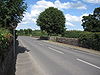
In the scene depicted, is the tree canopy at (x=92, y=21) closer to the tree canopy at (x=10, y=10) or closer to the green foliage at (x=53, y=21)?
the green foliage at (x=53, y=21)

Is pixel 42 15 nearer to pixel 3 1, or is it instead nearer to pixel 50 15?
pixel 50 15

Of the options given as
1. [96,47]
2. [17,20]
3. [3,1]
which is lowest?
[96,47]

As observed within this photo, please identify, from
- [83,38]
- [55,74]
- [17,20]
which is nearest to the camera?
[55,74]

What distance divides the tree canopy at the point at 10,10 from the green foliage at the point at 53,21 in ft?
132

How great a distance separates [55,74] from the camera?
9.74m

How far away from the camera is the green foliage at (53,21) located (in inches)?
2319

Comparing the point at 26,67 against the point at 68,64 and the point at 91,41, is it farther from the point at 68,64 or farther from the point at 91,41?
the point at 91,41

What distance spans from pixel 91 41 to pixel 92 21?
39622 mm

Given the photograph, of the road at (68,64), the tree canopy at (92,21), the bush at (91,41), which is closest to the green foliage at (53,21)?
the tree canopy at (92,21)

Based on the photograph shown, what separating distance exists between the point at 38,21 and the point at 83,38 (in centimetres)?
3422

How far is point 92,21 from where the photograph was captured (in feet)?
214

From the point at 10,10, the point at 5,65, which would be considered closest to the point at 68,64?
the point at 5,65

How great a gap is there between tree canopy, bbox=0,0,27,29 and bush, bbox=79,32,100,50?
38.0ft

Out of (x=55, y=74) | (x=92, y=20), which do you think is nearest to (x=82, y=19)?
(x=92, y=20)
